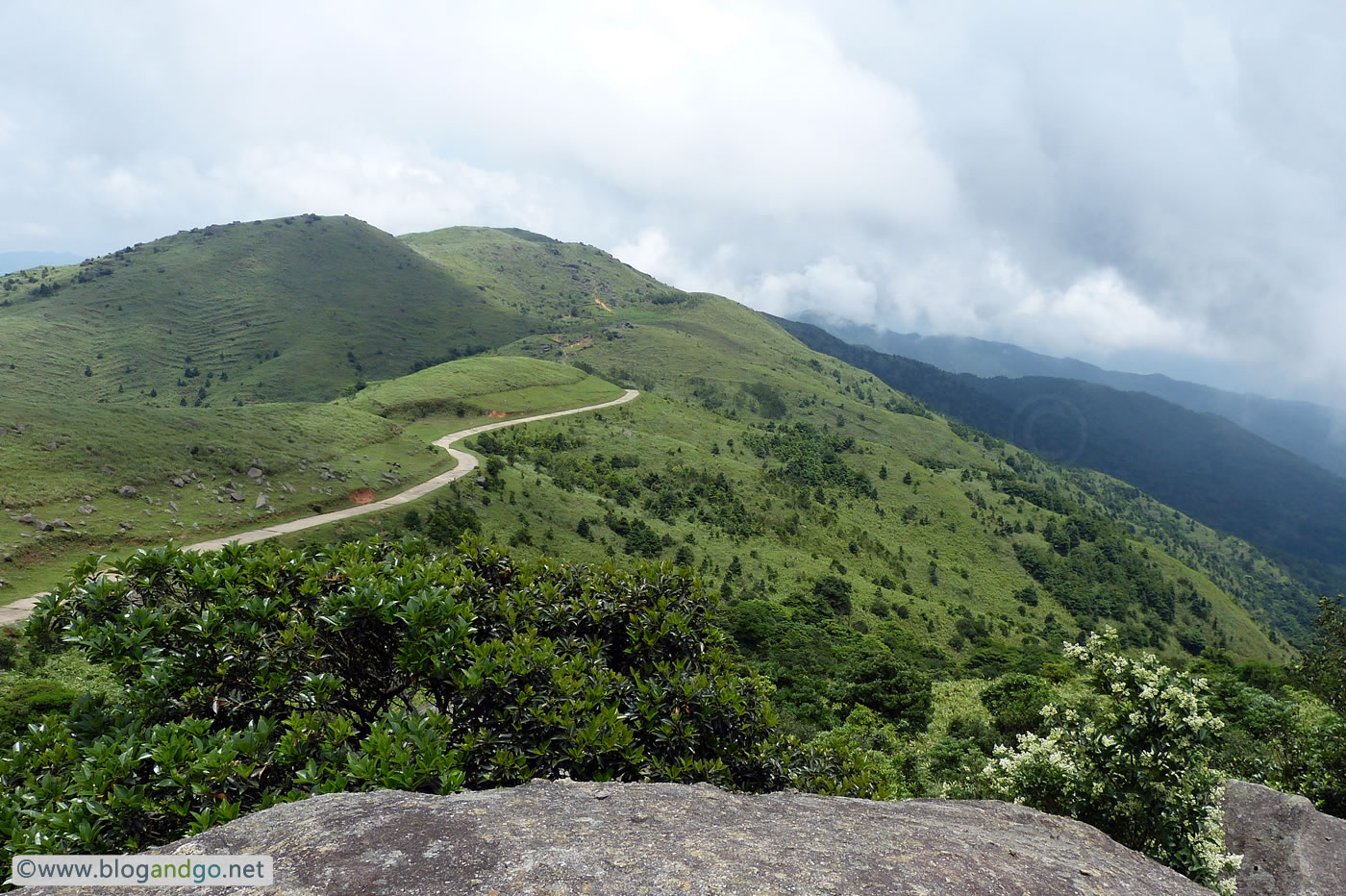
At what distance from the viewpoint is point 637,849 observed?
6082 millimetres

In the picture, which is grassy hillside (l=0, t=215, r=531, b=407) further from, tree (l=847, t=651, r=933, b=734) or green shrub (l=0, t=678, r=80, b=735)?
tree (l=847, t=651, r=933, b=734)

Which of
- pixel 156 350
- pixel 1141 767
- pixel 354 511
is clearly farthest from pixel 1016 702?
pixel 156 350

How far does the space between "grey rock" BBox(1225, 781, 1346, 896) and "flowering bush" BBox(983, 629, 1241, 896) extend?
0.88 m

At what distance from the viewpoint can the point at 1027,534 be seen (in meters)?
136

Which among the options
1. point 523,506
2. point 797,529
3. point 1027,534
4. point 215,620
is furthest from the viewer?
point 1027,534

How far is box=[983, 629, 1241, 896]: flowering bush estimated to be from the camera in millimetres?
9055

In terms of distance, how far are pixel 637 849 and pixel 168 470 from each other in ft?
190

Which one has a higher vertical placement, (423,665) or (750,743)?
(423,665)

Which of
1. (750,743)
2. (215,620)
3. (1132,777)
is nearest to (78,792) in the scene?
(215,620)

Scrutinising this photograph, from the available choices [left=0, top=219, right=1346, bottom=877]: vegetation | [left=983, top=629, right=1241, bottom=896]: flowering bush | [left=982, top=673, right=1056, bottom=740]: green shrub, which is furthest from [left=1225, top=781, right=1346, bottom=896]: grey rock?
[left=982, top=673, right=1056, bottom=740]: green shrub

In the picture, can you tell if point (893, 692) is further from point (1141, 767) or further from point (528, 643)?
point (528, 643)

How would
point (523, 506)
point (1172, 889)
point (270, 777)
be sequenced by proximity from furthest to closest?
point (523, 506) < point (1172, 889) < point (270, 777)

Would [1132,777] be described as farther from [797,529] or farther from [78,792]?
[797,529]

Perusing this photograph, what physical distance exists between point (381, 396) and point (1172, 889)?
11176cm
